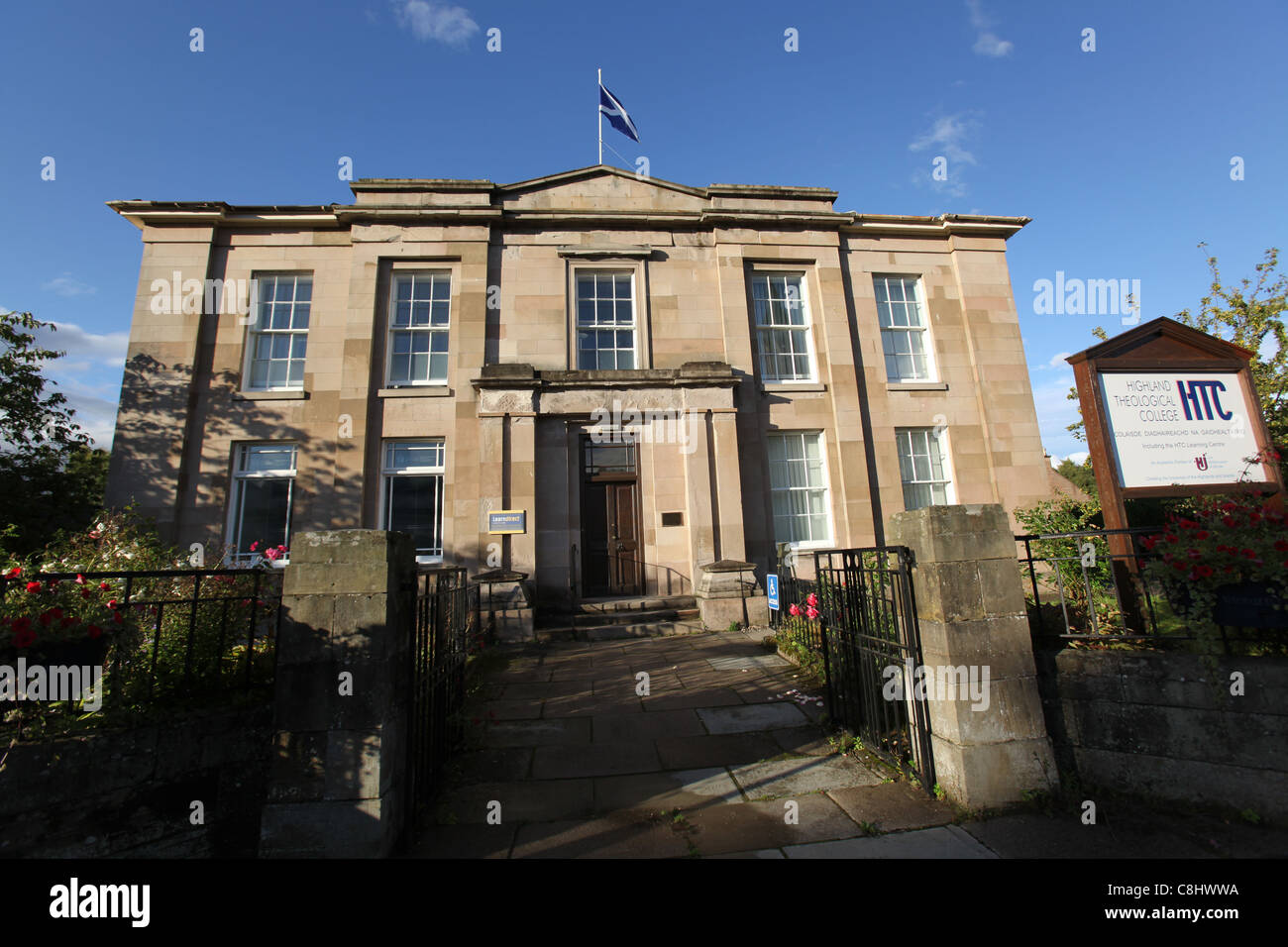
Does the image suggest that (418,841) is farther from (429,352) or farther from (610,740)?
(429,352)

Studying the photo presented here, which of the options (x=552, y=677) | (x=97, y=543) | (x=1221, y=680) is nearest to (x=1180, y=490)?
(x=1221, y=680)

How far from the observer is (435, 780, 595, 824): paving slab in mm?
3977

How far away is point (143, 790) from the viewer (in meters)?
3.46

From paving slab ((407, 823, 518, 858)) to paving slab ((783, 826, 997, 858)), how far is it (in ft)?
6.23

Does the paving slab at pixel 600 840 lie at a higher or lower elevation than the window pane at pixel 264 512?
lower

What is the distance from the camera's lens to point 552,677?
7.30 meters

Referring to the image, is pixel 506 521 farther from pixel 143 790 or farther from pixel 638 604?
pixel 143 790

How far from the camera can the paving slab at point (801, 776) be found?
4.23 meters

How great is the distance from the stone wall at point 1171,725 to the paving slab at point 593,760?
3388 millimetres

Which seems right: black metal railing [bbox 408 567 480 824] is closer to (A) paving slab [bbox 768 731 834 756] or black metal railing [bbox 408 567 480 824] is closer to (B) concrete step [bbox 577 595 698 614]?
(A) paving slab [bbox 768 731 834 756]

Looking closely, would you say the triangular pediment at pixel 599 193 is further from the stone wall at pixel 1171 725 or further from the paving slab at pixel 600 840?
the paving slab at pixel 600 840

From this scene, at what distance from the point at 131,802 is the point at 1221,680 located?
751 centimetres

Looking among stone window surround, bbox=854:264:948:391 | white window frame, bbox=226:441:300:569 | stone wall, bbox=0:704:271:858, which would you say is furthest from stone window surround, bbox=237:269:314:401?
stone window surround, bbox=854:264:948:391

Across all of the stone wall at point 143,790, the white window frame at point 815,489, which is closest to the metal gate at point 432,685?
the stone wall at point 143,790
